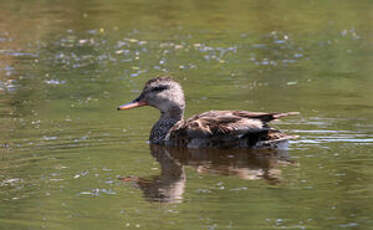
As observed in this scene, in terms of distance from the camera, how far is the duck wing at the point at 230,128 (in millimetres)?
9570

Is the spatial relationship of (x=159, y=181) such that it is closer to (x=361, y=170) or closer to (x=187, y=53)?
(x=361, y=170)

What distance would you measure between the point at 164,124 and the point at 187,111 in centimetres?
138

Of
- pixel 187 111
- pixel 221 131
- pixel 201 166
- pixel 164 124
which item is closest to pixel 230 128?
pixel 221 131

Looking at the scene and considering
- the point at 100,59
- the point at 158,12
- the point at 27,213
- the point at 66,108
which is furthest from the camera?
the point at 158,12

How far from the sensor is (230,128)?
32.0 feet

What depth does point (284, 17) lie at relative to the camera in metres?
21.5

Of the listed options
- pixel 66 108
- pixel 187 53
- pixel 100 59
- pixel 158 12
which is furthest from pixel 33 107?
pixel 158 12

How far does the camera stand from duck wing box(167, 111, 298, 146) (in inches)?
377

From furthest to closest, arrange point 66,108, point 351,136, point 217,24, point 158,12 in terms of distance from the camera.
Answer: point 158,12 → point 217,24 → point 66,108 → point 351,136

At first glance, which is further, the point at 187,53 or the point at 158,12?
the point at 158,12

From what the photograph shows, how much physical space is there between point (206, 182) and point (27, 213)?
1778 mm

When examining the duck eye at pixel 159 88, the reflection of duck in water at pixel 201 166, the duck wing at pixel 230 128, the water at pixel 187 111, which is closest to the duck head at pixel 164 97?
the duck eye at pixel 159 88

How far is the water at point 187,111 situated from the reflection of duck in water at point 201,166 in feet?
0.07

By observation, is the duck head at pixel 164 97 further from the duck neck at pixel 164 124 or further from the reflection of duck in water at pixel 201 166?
the reflection of duck in water at pixel 201 166
